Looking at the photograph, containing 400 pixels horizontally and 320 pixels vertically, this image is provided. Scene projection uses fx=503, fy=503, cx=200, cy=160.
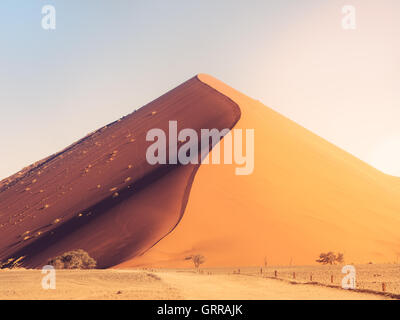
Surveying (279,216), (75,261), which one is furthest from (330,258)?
(75,261)

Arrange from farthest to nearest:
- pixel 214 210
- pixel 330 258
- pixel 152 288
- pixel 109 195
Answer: pixel 109 195 < pixel 214 210 < pixel 330 258 < pixel 152 288

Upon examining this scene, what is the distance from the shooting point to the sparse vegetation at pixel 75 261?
27.5 m

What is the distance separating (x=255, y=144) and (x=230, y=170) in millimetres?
5713

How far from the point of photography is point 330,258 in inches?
1134

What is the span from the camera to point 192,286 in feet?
56.6

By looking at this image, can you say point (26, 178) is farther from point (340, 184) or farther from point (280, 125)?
point (340, 184)

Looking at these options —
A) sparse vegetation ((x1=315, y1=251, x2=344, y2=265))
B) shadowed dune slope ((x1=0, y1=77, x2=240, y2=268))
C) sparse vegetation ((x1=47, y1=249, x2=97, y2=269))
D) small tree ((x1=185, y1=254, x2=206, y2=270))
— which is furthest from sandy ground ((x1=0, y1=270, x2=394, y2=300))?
shadowed dune slope ((x1=0, y1=77, x2=240, y2=268))

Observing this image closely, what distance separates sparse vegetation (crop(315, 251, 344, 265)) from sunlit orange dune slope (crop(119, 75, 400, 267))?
0.62m

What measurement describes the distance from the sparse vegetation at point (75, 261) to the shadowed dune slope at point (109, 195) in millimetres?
811

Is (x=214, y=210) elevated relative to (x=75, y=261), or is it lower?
elevated

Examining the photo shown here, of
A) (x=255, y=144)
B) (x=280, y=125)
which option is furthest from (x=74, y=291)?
(x=280, y=125)

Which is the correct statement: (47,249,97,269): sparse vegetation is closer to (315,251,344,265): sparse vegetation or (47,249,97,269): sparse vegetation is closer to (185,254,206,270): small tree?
(185,254,206,270): small tree

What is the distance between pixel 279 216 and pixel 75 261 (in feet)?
43.7

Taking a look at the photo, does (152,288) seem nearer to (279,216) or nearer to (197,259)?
(197,259)
